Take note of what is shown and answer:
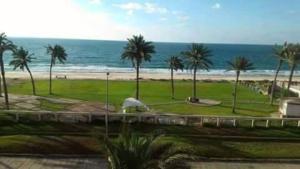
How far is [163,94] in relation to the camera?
2795 inches

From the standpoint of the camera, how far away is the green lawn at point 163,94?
56.2 meters

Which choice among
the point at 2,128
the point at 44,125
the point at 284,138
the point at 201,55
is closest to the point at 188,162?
the point at 284,138

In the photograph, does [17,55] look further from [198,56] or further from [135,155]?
[135,155]

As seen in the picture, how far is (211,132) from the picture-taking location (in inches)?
1395

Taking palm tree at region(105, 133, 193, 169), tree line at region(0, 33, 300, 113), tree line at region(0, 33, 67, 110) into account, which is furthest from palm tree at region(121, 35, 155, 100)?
palm tree at region(105, 133, 193, 169)

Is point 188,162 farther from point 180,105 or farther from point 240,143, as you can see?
point 180,105

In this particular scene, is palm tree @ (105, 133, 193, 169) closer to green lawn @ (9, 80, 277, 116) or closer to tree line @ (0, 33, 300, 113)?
green lawn @ (9, 80, 277, 116)

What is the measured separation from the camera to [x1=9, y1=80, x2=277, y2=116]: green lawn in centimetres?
5622

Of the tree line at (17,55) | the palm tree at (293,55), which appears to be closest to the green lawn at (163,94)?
the tree line at (17,55)

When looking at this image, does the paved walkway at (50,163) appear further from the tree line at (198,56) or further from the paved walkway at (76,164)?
the tree line at (198,56)

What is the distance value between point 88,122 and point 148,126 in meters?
5.38

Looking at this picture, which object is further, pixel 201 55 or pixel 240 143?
pixel 201 55

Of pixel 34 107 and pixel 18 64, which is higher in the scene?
pixel 18 64

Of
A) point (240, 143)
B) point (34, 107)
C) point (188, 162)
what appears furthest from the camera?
point (34, 107)
